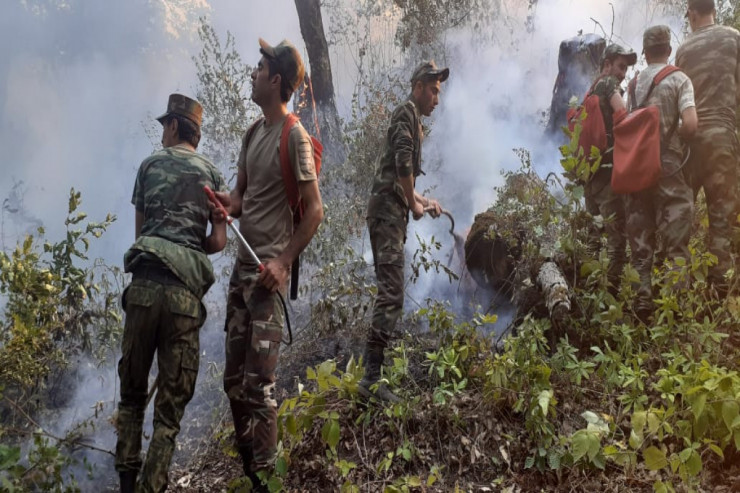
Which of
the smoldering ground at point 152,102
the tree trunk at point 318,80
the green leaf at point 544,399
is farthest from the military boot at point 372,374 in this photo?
the tree trunk at point 318,80

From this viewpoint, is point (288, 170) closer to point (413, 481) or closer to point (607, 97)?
point (413, 481)

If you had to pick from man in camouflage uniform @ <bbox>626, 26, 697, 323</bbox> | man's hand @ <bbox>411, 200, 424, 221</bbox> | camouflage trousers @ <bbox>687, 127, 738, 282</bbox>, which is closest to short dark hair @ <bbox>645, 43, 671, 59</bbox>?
man in camouflage uniform @ <bbox>626, 26, 697, 323</bbox>

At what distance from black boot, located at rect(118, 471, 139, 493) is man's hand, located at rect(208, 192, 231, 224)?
1.43m

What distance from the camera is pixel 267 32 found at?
92.6 feet

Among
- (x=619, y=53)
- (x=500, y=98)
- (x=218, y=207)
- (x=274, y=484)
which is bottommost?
(x=274, y=484)

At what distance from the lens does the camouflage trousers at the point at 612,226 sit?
5203 millimetres

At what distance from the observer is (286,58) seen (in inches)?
132

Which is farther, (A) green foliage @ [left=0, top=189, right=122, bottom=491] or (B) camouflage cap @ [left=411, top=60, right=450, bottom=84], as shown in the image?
Answer: (B) camouflage cap @ [left=411, top=60, right=450, bottom=84]

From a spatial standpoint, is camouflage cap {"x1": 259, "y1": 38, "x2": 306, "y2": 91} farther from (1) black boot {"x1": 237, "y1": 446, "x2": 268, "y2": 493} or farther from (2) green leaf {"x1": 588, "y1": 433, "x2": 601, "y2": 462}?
(2) green leaf {"x1": 588, "y1": 433, "x2": 601, "y2": 462}

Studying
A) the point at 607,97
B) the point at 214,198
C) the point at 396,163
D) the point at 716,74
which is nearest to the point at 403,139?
the point at 396,163

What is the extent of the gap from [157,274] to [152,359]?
0.45 meters

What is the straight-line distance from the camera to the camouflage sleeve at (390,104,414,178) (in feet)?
13.8

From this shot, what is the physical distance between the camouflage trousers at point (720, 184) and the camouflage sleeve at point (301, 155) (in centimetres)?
345

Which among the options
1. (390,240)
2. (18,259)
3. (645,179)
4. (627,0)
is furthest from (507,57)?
(18,259)
